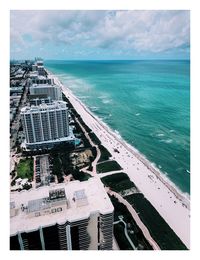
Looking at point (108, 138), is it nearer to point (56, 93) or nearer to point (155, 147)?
point (155, 147)

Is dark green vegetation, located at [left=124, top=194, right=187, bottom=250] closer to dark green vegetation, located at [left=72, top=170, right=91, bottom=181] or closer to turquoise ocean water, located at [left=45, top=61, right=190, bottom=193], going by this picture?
dark green vegetation, located at [left=72, top=170, right=91, bottom=181]

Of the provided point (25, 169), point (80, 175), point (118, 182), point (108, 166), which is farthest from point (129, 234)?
point (25, 169)

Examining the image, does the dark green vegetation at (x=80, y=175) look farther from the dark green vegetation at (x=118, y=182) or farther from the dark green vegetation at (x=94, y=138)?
the dark green vegetation at (x=94, y=138)

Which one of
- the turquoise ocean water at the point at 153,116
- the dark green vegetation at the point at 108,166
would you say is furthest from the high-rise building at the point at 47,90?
the dark green vegetation at the point at 108,166

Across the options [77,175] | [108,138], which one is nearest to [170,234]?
[77,175]

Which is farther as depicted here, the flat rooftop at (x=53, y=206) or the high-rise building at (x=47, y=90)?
the high-rise building at (x=47, y=90)

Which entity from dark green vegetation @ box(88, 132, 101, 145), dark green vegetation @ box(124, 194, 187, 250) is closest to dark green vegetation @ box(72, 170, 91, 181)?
dark green vegetation @ box(124, 194, 187, 250)

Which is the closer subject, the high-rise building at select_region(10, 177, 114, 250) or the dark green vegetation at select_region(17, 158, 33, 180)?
the high-rise building at select_region(10, 177, 114, 250)

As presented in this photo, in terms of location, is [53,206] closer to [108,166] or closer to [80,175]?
[80,175]
